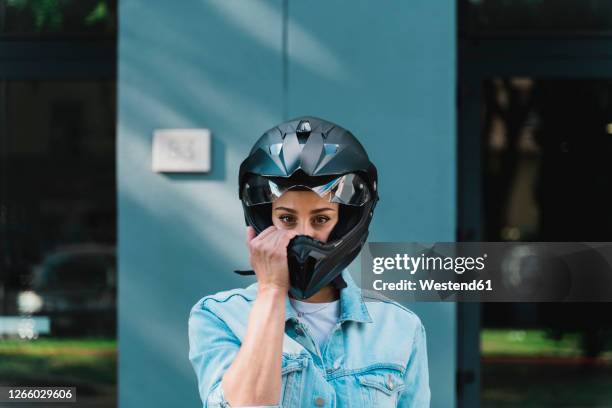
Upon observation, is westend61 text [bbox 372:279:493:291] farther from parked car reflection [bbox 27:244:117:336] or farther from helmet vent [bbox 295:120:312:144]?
parked car reflection [bbox 27:244:117:336]

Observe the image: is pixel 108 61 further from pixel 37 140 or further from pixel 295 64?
pixel 295 64

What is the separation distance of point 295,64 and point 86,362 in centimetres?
208

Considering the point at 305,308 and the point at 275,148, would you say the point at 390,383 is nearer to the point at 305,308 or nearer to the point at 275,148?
the point at 305,308

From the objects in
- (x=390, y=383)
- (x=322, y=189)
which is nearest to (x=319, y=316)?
(x=390, y=383)

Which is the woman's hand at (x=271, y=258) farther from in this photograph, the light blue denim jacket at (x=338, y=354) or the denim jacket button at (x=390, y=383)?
the denim jacket button at (x=390, y=383)

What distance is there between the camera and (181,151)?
373cm

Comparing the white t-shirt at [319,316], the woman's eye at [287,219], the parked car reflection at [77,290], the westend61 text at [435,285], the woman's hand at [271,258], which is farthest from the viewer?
the parked car reflection at [77,290]

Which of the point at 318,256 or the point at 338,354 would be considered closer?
the point at 318,256

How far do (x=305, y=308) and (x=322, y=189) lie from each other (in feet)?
0.88

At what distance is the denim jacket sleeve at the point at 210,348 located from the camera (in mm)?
1685

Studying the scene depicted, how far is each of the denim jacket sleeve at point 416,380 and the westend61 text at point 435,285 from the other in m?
1.17

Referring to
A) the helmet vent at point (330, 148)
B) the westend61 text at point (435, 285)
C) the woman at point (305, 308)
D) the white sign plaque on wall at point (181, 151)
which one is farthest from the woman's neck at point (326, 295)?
the white sign plaque on wall at point (181, 151)

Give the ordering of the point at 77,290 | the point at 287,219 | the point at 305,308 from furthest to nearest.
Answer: the point at 77,290, the point at 305,308, the point at 287,219

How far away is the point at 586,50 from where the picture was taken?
4.28 m
